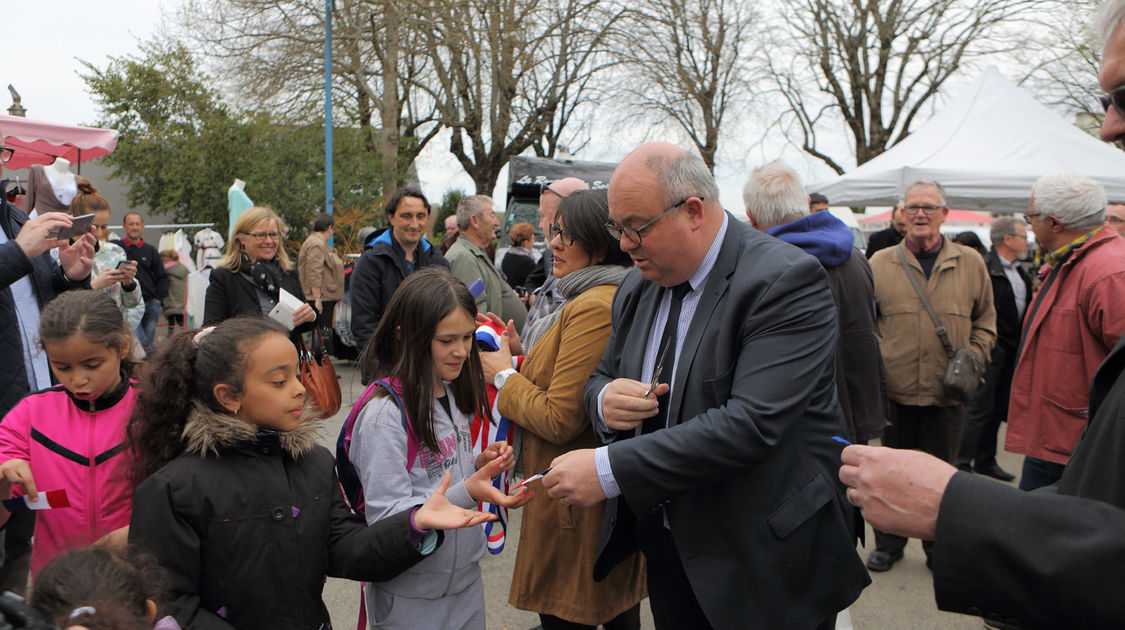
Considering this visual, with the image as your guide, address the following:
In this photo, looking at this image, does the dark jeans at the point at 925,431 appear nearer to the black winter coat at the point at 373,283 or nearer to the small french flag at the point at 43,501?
the black winter coat at the point at 373,283

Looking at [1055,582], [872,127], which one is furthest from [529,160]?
[872,127]

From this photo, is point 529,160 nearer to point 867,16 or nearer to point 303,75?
point 303,75

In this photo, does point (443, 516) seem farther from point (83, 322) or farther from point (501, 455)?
point (83, 322)

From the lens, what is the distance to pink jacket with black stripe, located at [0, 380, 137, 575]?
2.32 meters

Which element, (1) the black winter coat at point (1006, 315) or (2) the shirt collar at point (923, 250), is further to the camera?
(1) the black winter coat at point (1006, 315)

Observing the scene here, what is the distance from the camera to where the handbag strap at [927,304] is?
4.39 m

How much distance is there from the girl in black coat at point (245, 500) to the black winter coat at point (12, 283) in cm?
119

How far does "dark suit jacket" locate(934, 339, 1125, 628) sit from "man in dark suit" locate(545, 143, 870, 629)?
2.20ft

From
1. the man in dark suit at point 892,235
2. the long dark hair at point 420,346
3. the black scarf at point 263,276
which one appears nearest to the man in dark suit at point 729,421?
the long dark hair at point 420,346

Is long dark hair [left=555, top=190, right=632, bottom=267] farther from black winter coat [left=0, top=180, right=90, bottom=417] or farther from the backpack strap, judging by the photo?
black winter coat [left=0, top=180, right=90, bottom=417]

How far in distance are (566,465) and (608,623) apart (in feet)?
3.67

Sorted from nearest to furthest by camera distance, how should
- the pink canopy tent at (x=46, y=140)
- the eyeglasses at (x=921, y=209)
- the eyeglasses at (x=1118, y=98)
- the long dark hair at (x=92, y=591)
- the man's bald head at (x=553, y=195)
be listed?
the eyeglasses at (x=1118, y=98), the long dark hair at (x=92, y=591), the man's bald head at (x=553, y=195), the eyeglasses at (x=921, y=209), the pink canopy tent at (x=46, y=140)

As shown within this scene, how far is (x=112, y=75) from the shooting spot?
726 inches

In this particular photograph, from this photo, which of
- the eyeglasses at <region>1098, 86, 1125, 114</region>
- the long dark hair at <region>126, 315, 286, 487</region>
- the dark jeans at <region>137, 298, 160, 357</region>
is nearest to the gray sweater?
the long dark hair at <region>126, 315, 286, 487</region>
